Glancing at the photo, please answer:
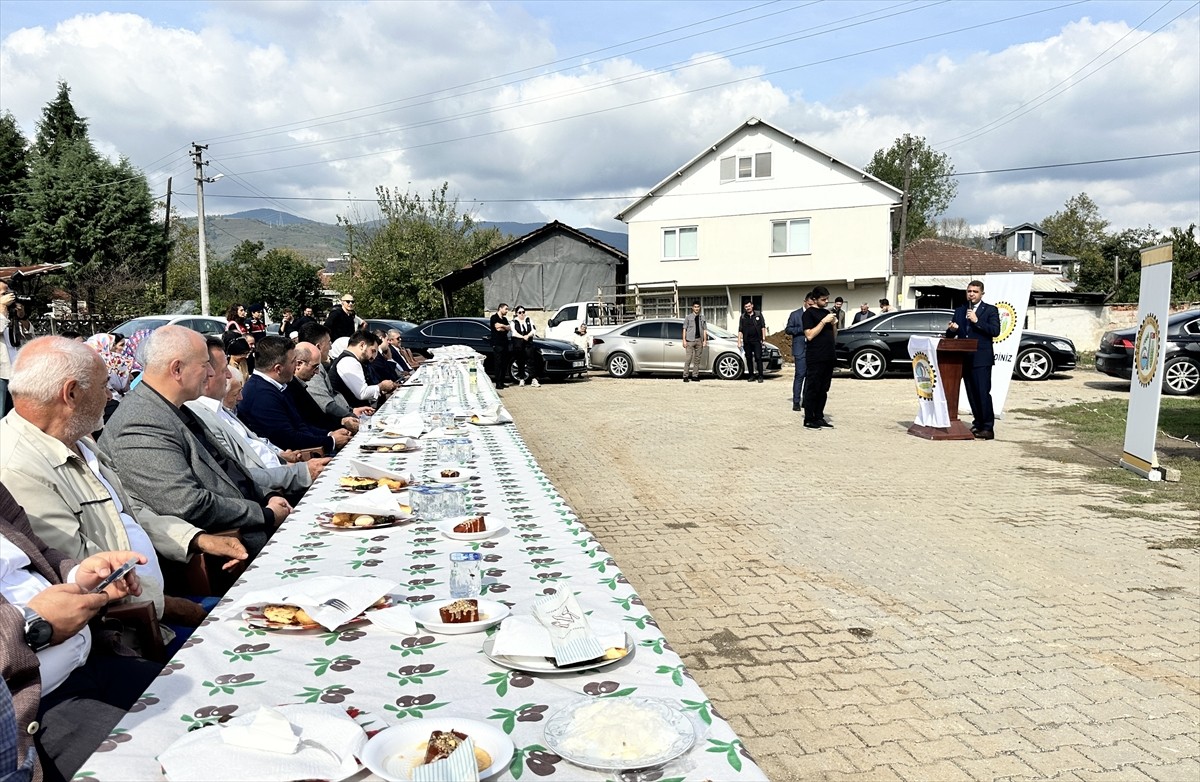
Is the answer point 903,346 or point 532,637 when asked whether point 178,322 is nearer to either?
point 903,346

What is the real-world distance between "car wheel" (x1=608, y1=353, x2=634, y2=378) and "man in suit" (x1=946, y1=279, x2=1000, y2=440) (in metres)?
11.6

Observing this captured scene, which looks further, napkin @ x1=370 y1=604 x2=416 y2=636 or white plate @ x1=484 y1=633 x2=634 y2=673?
napkin @ x1=370 y1=604 x2=416 y2=636

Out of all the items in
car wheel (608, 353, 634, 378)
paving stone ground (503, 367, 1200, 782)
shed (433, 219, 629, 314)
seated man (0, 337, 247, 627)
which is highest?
shed (433, 219, 629, 314)

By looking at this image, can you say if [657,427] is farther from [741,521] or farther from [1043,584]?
[1043,584]

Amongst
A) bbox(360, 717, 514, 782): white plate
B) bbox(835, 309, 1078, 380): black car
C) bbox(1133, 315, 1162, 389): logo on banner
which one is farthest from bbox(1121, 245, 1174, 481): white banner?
bbox(835, 309, 1078, 380): black car

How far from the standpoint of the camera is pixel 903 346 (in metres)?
21.0

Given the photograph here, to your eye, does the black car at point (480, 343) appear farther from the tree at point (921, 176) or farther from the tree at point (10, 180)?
the tree at point (921, 176)

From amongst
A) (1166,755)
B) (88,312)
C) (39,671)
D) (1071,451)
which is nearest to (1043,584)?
(1166,755)

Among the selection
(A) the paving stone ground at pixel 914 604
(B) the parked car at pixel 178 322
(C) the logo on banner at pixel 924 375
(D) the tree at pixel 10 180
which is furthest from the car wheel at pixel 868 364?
(D) the tree at pixel 10 180

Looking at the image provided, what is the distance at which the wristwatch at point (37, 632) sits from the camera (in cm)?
213

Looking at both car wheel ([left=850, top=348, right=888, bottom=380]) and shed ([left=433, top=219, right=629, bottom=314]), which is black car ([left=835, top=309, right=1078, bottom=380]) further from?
shed ([left=433, top=219, right=629, bottom=314])

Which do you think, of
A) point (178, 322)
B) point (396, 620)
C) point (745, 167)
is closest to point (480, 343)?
point (178, 322)

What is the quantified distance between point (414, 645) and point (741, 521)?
208 inches

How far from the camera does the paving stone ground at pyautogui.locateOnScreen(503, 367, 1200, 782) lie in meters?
3.47
